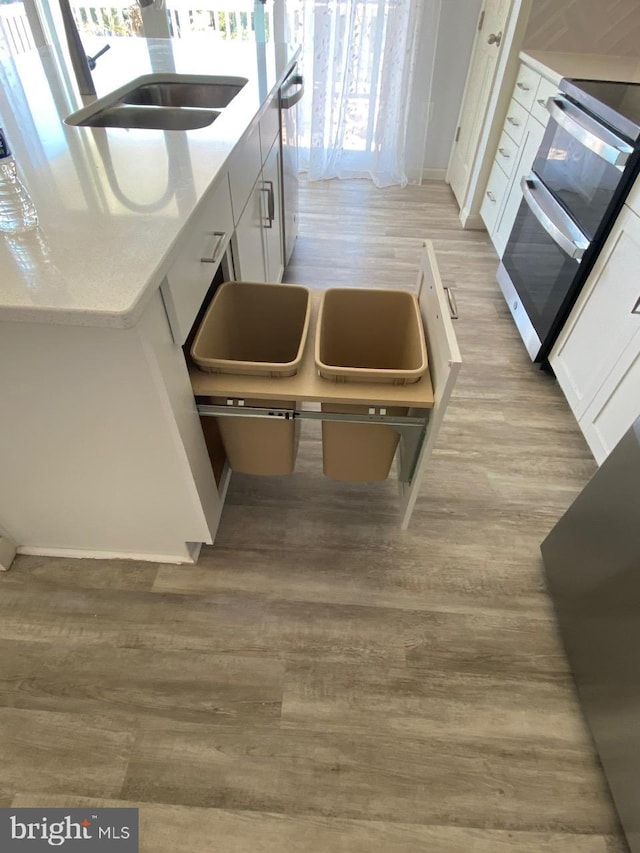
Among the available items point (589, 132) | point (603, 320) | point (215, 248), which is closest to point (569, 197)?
point (589, 132)

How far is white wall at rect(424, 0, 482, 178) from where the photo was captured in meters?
3.15

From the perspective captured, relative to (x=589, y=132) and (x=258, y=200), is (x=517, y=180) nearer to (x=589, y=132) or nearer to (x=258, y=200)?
(x=589, y=132)

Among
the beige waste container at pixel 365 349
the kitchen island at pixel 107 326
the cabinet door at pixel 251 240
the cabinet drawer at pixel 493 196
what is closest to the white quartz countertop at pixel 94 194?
the kitchen island at pixel 107 326

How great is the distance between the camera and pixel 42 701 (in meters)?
1.17

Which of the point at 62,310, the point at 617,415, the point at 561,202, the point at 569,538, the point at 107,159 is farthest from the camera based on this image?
the point at 561,202

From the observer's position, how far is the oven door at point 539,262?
1781mm

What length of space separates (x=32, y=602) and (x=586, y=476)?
1822 millimetres

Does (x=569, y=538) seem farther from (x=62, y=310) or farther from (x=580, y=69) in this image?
(x=580, y=69)

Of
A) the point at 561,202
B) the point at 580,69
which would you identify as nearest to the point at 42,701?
the point at 561,202

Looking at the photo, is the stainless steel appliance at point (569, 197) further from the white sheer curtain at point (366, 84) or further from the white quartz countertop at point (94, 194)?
the white sheer curtain at point (366, 84)

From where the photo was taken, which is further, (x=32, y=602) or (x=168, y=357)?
(x=32, y=602)

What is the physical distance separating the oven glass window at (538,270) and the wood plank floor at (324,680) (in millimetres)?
616

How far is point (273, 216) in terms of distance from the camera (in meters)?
2.07
